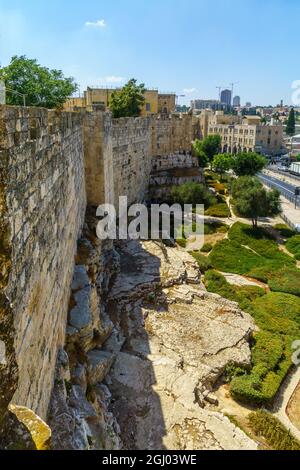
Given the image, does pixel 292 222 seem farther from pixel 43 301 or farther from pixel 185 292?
pixel 43 301

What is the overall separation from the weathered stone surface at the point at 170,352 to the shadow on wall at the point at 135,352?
0.07 ft

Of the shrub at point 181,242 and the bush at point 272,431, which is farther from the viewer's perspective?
the shrub at point 181,242

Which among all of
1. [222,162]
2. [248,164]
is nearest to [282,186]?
[222,162]

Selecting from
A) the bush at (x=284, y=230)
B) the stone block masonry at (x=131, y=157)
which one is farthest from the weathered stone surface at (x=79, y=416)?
the bush at (x=284, y=230)

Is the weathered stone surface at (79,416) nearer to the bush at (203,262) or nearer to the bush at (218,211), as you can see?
the bush at (203,262)

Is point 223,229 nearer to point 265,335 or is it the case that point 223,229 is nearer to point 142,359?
point 265,335

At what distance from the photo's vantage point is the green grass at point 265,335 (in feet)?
34.6

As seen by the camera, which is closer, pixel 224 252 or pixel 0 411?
pixel 0 411

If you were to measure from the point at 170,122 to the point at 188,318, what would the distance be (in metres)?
26.4

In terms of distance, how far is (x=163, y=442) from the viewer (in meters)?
7.80

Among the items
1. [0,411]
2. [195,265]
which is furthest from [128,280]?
[0,411]

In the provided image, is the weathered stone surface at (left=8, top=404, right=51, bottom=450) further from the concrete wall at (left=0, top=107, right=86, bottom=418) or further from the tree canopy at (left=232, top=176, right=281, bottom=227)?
the tree canopy at (left=232, top=176, right=281, bottom=227)

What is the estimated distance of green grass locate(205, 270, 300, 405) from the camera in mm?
10531

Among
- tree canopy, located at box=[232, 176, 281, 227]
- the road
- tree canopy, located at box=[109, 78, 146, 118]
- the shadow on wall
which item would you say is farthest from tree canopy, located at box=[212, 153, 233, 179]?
the shadow on wall
